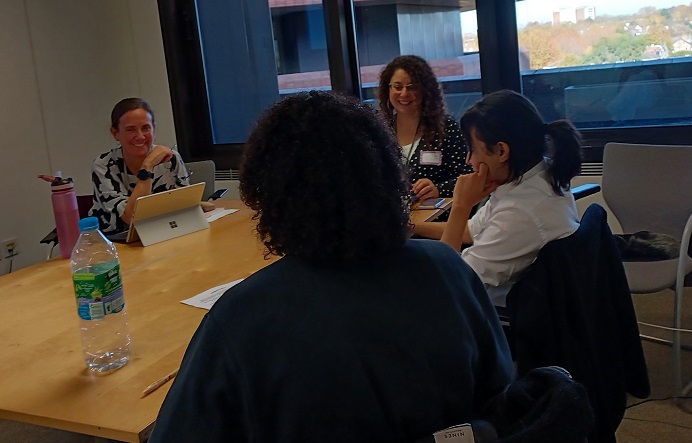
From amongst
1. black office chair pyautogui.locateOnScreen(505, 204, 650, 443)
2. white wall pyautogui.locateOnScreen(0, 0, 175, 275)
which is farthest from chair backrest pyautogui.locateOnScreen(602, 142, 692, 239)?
white wall pyautogui.locateOnScreen(0, 0, 175, 275)

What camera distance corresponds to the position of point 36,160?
13.8 ft

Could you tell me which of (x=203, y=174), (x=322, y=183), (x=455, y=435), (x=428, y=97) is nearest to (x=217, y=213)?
(x=203, y=174)

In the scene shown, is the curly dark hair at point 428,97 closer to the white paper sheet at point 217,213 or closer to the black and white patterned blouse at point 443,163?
the black and white patterned blouse at point 443,163

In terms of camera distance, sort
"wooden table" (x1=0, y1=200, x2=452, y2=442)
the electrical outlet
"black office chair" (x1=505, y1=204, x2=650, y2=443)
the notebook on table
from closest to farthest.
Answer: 1. "wooden table" (x1=0, y1=200, x2=452, y2=442)
2. "black office chair" (x1=505, y1=204, x2=650, y2=443)
3. the notebook on table
4. the electrical outlet

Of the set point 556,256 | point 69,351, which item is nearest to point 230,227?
point 69,351

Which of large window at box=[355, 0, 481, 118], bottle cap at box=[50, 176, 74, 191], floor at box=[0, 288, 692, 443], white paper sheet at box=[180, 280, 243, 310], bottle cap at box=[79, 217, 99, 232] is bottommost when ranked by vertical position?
floor at box=[0, 288, 692, 443]

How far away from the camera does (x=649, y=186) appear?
2908 mm

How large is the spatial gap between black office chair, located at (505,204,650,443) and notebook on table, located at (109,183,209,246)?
1400mm

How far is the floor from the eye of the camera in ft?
7.74

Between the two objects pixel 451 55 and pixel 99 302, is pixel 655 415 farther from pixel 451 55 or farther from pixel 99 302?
pixel 451 55

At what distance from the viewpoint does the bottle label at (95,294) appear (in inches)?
55.6

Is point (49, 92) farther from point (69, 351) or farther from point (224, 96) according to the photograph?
point (69, 351)

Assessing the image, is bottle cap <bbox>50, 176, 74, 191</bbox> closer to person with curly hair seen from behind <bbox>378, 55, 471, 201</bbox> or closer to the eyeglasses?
person with curly hair seen from behind <bbox>378, 55, 471, 201</bbox>

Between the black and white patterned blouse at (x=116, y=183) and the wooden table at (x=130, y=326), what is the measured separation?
33 cm
